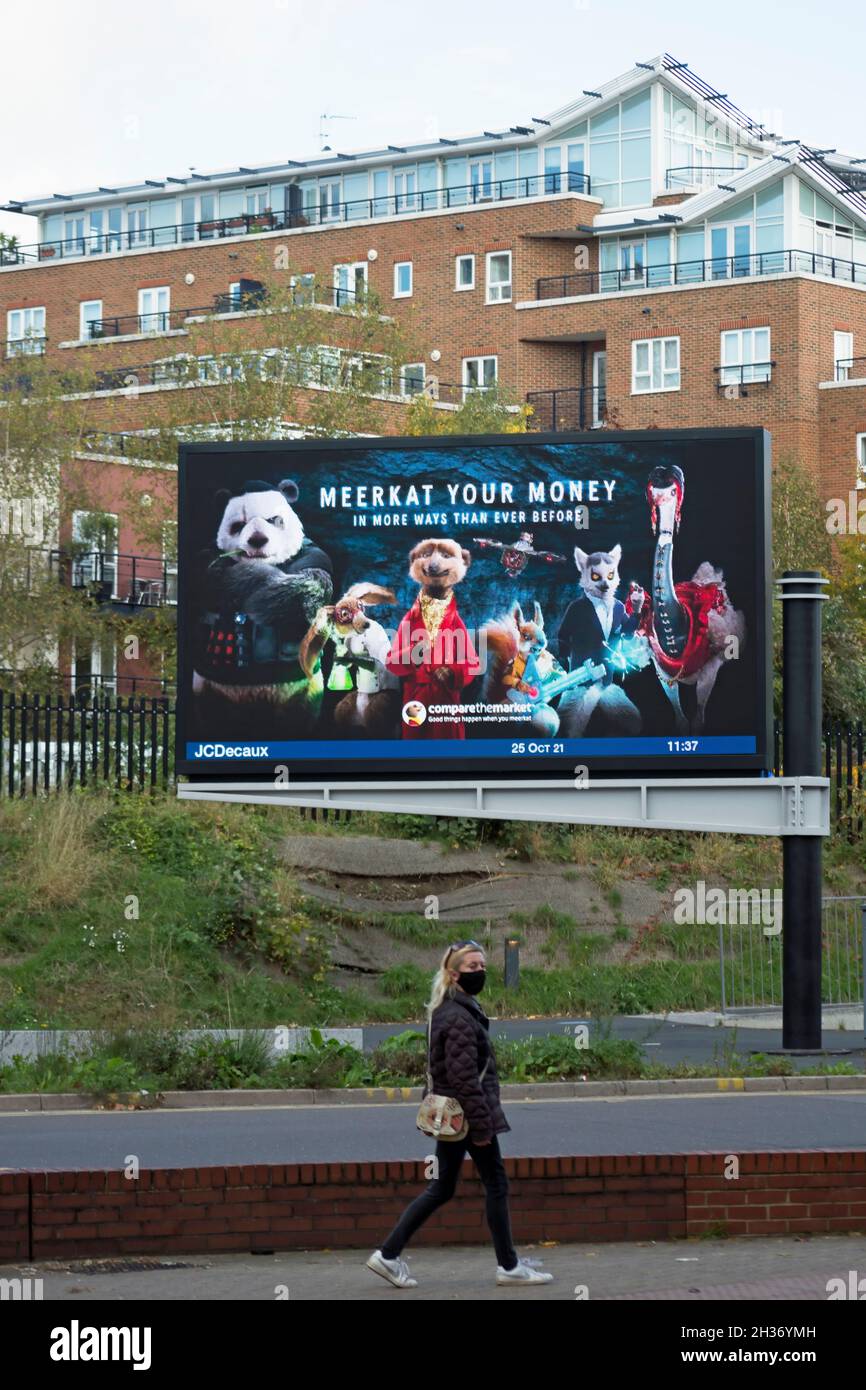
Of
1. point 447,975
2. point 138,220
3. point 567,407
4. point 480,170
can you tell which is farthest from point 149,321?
point 447,975

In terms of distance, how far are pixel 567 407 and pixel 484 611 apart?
51.1 metres

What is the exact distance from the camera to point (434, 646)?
20.8 meters

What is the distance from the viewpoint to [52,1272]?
10.3 metres

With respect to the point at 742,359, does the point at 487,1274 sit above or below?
below

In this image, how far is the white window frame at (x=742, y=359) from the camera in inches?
2537

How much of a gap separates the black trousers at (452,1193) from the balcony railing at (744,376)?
2199 inches

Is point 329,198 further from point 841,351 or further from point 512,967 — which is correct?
point 512,967

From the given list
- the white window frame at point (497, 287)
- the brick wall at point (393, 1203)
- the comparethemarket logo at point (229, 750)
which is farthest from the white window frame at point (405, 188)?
the brick wall at point (393, 1203)

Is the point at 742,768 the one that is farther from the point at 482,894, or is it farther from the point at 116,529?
the point at 116,529

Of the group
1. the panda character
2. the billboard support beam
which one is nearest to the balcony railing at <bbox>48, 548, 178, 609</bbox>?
the panda character

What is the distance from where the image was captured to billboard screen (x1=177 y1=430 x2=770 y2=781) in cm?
2066

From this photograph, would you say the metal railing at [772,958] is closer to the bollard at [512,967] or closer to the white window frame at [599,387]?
the bollard at [512,967]

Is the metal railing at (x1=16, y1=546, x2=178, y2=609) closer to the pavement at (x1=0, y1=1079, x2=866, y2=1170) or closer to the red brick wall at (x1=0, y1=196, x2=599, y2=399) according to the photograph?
the red brick wall at (x1=0, y1=196, x2=599, y2=399)

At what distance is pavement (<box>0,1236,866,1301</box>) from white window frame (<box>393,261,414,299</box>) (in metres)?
64.9
